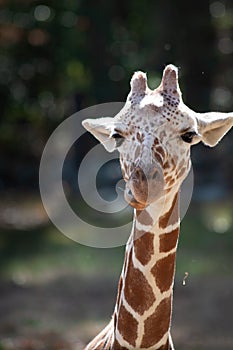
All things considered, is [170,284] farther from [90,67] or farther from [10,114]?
[10,114]

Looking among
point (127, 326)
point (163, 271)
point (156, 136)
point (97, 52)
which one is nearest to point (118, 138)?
point (156, 136)

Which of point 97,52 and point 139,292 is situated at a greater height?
point 97,52

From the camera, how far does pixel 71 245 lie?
25.7ft

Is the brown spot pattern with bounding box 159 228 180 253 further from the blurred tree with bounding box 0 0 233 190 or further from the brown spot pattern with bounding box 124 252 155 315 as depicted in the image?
the blurred tree with bounding box 0 0 233 190

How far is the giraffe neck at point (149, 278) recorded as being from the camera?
2.54 metres

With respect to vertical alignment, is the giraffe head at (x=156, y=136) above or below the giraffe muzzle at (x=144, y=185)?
above

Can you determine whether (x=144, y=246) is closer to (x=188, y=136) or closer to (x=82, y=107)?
(x=188, y=136)

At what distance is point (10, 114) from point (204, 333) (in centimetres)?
581

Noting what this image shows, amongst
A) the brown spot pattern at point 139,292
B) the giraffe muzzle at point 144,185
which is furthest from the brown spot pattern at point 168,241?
the giraffe muzzle at point 144,185

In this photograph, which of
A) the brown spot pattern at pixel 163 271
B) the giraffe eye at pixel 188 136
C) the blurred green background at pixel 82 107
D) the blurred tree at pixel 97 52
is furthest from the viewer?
the blurred tree at pixel 97 52

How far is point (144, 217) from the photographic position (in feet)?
8.32

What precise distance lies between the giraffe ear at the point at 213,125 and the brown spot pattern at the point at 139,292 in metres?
0.50

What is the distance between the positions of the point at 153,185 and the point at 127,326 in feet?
1.86

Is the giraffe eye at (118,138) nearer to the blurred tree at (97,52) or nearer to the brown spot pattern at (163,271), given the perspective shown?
the brown spot pattern at (163,271)
